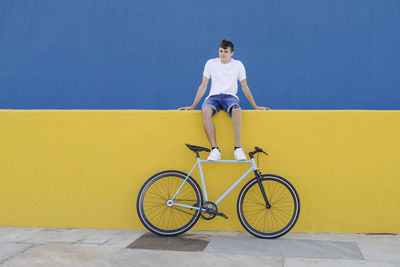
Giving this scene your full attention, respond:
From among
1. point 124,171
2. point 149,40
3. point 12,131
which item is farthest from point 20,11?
point 124,171

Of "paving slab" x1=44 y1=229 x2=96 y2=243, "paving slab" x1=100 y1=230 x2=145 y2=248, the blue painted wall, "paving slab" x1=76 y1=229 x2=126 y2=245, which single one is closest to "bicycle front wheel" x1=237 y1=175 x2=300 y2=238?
"paving slab" x1=100 y1=230 x2=145 y2=248

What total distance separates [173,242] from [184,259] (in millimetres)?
538

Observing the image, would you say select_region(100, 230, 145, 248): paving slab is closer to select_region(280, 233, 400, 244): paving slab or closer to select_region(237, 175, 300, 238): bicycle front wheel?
select_region(237, 175, 300, 238): bicycle front wheel

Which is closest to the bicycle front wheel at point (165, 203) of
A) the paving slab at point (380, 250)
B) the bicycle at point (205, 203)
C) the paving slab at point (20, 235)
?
the bicycle at point (205, 203)

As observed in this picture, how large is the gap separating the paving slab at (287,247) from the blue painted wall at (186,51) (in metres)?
2.62

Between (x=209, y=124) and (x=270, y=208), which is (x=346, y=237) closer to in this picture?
(x=270, y=208)

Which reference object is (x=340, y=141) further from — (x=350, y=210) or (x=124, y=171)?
(x=124, y=171)

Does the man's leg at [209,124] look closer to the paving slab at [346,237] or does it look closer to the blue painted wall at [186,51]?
the paving slab at [346,237]

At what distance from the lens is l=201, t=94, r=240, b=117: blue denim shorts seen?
4.45 m

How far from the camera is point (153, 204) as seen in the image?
4645 millimetres

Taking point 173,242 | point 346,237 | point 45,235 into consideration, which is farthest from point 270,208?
point 45,235

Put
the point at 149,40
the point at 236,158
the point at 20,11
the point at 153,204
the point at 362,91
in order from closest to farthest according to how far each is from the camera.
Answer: the point at 236,158
the point at 153,204
the point at 362,91
the point at 149,40
the point at 20,11

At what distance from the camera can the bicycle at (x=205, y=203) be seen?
432cm

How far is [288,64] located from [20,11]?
441cm
